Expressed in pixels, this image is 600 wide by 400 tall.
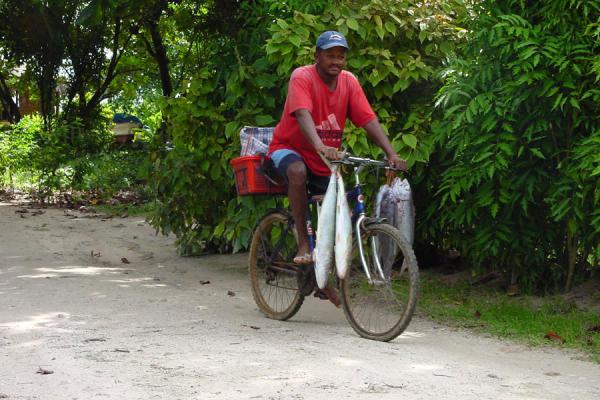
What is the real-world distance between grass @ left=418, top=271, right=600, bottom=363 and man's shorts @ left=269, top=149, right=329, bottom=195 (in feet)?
4.51

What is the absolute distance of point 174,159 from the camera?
10055 millimetres

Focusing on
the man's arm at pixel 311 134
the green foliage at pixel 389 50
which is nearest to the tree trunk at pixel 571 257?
the green foliage at pixel 389 50

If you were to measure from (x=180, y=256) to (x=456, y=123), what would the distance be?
4.94 metres

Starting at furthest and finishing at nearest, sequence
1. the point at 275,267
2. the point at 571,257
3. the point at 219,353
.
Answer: the point at 571,257 < the point at 275,267 < the point at 219,353

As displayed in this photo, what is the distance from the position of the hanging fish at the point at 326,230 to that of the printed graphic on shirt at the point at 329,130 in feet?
1.02

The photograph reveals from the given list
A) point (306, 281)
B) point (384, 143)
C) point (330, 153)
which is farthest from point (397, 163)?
point (306, 281)

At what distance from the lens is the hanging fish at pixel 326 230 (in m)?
6.50

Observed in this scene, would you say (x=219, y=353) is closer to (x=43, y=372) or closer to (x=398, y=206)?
(x=43, y=372)

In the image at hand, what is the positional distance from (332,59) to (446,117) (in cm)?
113

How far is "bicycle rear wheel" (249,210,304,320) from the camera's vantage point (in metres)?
7.21

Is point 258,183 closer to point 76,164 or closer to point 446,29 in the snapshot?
point 446,29

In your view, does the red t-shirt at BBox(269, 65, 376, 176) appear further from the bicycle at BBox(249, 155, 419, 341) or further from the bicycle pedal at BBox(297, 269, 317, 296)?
the bicycle pedal at BBox(297, 269, 317, 296)

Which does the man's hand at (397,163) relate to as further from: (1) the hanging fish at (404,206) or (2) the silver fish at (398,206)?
(1) the hanging fish at (404,206)

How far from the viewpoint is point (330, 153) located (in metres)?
6.29
